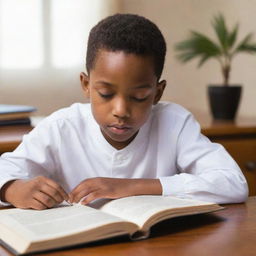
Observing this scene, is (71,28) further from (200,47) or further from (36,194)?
(36,194)

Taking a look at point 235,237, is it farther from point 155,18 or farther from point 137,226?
point 155,18

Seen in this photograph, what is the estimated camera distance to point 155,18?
2883 mm

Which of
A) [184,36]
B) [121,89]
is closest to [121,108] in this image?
[121,89]

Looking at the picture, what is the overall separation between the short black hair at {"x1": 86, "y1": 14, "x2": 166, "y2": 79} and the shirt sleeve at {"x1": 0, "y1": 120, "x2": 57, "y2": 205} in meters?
0.23

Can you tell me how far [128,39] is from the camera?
1.16 m

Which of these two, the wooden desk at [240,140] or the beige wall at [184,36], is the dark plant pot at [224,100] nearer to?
the wooden desk at [240,140]

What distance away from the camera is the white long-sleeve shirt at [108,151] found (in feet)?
4.35

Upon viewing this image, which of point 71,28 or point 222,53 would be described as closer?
point 222,53

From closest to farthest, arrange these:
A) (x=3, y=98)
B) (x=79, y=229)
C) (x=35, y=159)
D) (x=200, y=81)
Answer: (x=79, y=229) → (x=35, y=159) → (x=3, y=98) → (x=200, y=81)

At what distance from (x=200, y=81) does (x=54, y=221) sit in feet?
6.79

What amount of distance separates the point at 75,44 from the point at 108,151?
1469mm

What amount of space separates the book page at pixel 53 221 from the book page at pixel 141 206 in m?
0.04

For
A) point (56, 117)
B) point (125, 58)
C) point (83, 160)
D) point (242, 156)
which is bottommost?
point (242, 156)

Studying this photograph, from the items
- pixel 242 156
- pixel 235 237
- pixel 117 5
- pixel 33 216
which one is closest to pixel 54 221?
pixel 33 216
